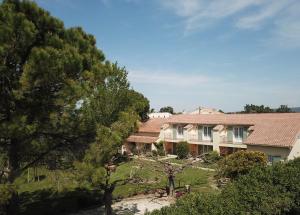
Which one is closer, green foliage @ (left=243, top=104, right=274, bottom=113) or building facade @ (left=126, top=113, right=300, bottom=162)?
building facade @ (left=126, top=113, right=300, bottom=162)

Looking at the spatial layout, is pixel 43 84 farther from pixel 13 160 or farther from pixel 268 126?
pixel 268 126

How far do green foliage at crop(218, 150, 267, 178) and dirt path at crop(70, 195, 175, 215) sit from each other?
6.54 metres

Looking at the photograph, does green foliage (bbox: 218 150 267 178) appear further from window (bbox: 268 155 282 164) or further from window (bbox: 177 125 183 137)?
window (bbox: 177 125 183 137)

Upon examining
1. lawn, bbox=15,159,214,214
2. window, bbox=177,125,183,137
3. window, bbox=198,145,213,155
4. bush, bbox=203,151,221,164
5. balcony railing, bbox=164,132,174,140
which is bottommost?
lawn, bbox=15,159,214,214

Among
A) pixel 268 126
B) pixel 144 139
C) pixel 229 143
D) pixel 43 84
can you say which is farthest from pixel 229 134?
pixel 43 84

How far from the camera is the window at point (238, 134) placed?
43156 mm

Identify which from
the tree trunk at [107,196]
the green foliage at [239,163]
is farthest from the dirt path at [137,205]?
the green foliage at [239,163]

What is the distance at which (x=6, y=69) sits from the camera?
12148 mm

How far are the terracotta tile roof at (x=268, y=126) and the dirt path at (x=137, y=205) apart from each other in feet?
55.2

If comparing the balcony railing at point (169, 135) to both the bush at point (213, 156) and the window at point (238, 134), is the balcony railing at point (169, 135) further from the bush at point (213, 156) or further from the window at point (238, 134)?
the window at point (238, 134)

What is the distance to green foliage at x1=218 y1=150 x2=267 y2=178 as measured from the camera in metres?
27.1

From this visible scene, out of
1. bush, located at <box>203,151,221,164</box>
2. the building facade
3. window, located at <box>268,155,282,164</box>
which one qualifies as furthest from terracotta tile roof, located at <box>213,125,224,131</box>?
window, located at <box>268,155,282,164</box>

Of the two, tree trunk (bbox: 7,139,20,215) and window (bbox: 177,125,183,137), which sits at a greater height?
window (bbox: 177,125,183,137)

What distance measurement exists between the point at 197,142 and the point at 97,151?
1411 inches
